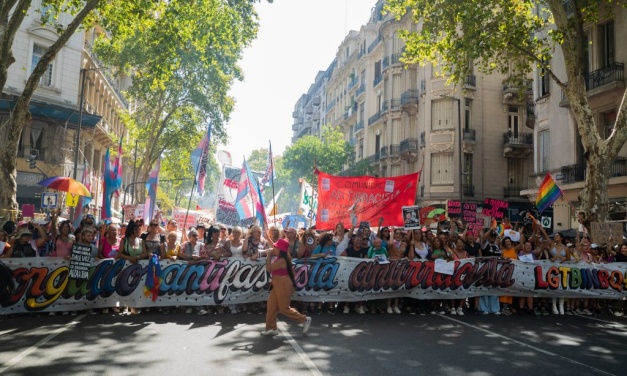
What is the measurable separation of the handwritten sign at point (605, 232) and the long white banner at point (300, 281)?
7.07 ft

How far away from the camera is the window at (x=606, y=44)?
21.7 m

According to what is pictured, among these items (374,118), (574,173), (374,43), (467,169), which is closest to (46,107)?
(467,169)

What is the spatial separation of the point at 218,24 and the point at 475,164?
22.4m

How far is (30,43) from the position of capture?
30906 mm

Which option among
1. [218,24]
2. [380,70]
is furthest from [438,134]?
[218,24]

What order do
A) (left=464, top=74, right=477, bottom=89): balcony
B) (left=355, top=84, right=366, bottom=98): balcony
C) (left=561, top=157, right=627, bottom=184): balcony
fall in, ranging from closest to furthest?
(left=561, top=157, right=627, bottom=184): balcony
(left=464, top=74, right=477, bottom=89): balcony
(left=355, top=84, right=366, bottom=98): balcony

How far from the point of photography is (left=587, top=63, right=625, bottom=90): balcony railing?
2052cm

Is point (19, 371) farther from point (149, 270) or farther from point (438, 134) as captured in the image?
point (438, 134)

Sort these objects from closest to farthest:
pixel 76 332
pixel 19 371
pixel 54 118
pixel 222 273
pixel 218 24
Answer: pixel 19 371
pixel 76 332
pixel 222 273
pixel 218 24
pixel 54 118

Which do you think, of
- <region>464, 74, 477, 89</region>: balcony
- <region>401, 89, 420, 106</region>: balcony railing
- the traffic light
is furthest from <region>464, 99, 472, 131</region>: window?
the traffic light

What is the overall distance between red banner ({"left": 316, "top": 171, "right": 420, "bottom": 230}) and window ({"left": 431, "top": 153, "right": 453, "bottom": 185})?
2163 cm

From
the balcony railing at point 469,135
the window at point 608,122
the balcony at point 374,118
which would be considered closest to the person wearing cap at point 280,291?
the window at point 608,122

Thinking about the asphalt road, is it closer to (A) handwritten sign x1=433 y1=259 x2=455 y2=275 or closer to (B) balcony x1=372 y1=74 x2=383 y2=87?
(A) handwritten sign x1=433 y1=259 x2=455 y2=275

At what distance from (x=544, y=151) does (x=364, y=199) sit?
15000mm
